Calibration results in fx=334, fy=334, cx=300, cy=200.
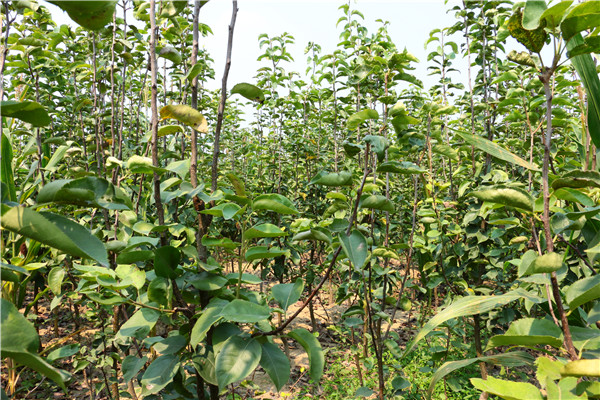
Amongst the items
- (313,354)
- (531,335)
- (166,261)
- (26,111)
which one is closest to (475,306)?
(531,335)

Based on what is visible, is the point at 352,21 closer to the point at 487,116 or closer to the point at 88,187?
the point at 487,116

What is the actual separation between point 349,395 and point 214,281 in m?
2.46

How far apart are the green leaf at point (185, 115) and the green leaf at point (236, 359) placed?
63cm

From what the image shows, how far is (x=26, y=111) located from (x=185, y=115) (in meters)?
0.43

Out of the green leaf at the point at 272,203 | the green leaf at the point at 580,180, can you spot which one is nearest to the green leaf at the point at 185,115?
the green leaf at the point at 272,203

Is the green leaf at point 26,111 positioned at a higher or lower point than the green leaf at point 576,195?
higher

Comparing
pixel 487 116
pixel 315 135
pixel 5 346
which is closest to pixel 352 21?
pixel 487 116

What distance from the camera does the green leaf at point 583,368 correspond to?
532mm

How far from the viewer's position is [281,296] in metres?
1.09

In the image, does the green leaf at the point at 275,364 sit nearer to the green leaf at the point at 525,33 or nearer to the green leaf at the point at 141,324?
the green leaf at the point at 141,324

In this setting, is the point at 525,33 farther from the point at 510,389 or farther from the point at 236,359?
the point at 236,359

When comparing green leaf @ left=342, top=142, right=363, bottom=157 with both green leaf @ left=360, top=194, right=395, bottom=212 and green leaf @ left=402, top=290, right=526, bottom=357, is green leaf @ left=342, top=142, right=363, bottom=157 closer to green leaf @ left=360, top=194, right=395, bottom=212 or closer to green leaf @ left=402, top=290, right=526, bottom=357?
green leaf @ left=360, top=194, right=395, bottom=212

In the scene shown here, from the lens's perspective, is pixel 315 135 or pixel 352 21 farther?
pixel 315 135

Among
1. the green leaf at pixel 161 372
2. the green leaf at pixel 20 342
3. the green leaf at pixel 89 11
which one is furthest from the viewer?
the green leaf at pixel 161 372
